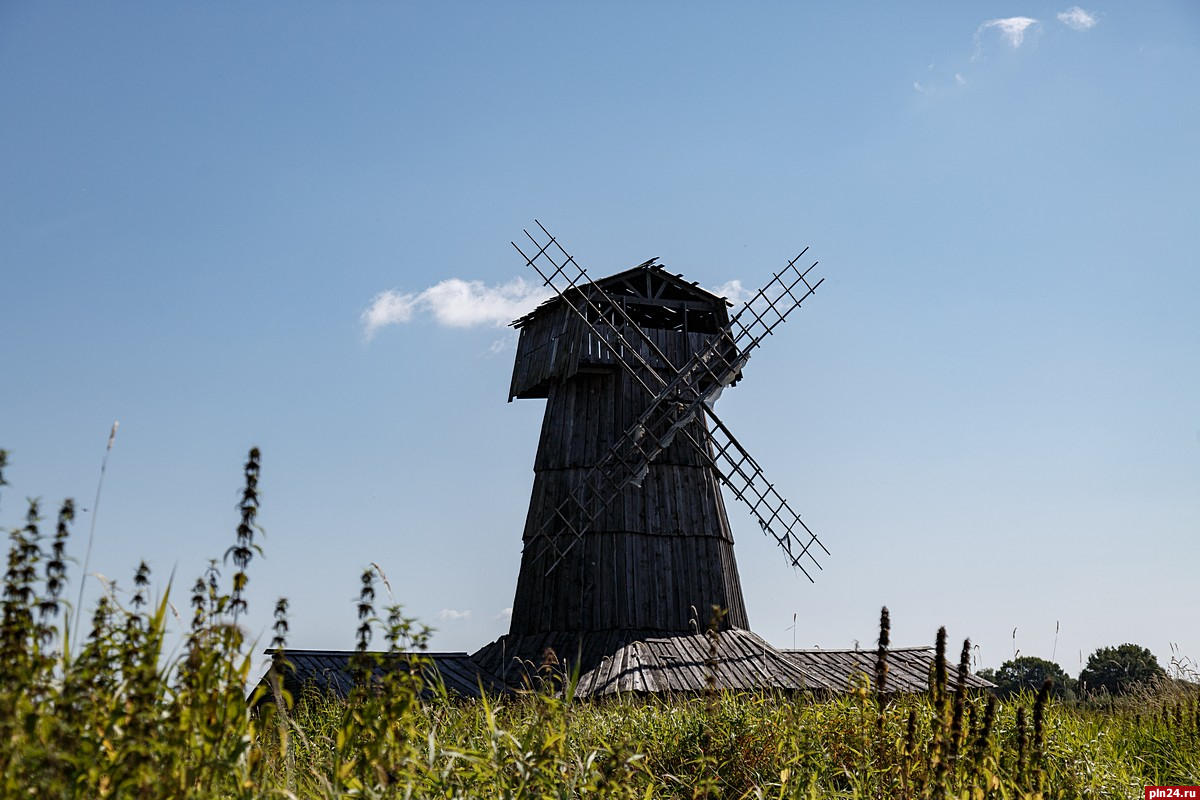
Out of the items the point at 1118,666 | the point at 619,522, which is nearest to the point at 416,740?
the point at 619,522

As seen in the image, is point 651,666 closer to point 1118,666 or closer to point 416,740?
point 416,740

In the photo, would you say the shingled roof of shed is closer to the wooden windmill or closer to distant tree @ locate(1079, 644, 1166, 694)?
the wooden windmill

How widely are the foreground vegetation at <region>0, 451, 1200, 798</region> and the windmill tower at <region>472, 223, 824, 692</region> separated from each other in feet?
31.5

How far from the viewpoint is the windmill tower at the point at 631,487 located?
57.9ft

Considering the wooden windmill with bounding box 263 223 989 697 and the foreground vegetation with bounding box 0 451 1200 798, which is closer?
the foreground vegetation with bounding box 0 451 1200 798

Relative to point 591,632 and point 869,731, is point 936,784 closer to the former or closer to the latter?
point 869,731

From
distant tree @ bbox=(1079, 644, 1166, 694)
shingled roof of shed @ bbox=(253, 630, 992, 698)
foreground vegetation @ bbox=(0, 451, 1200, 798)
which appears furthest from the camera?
distant tree @ bbox=(1079, 644, 1166, 694)

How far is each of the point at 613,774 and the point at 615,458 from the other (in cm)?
1352

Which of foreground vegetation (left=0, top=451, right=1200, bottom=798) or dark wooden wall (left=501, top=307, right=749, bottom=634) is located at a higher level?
dark wooden wall (left=501, top=307, right=749, bottom=634)

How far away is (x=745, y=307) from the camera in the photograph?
20.1 meters

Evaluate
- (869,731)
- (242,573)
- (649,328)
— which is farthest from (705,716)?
(649,328)

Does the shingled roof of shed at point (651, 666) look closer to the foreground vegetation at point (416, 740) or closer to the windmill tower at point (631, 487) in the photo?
the windmill tower at point (631, 487)

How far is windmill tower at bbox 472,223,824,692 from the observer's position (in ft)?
57.9

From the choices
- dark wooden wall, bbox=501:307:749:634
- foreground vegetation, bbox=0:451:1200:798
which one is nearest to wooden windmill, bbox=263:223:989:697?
dark wooden wall, bbox=501:307:749:634
